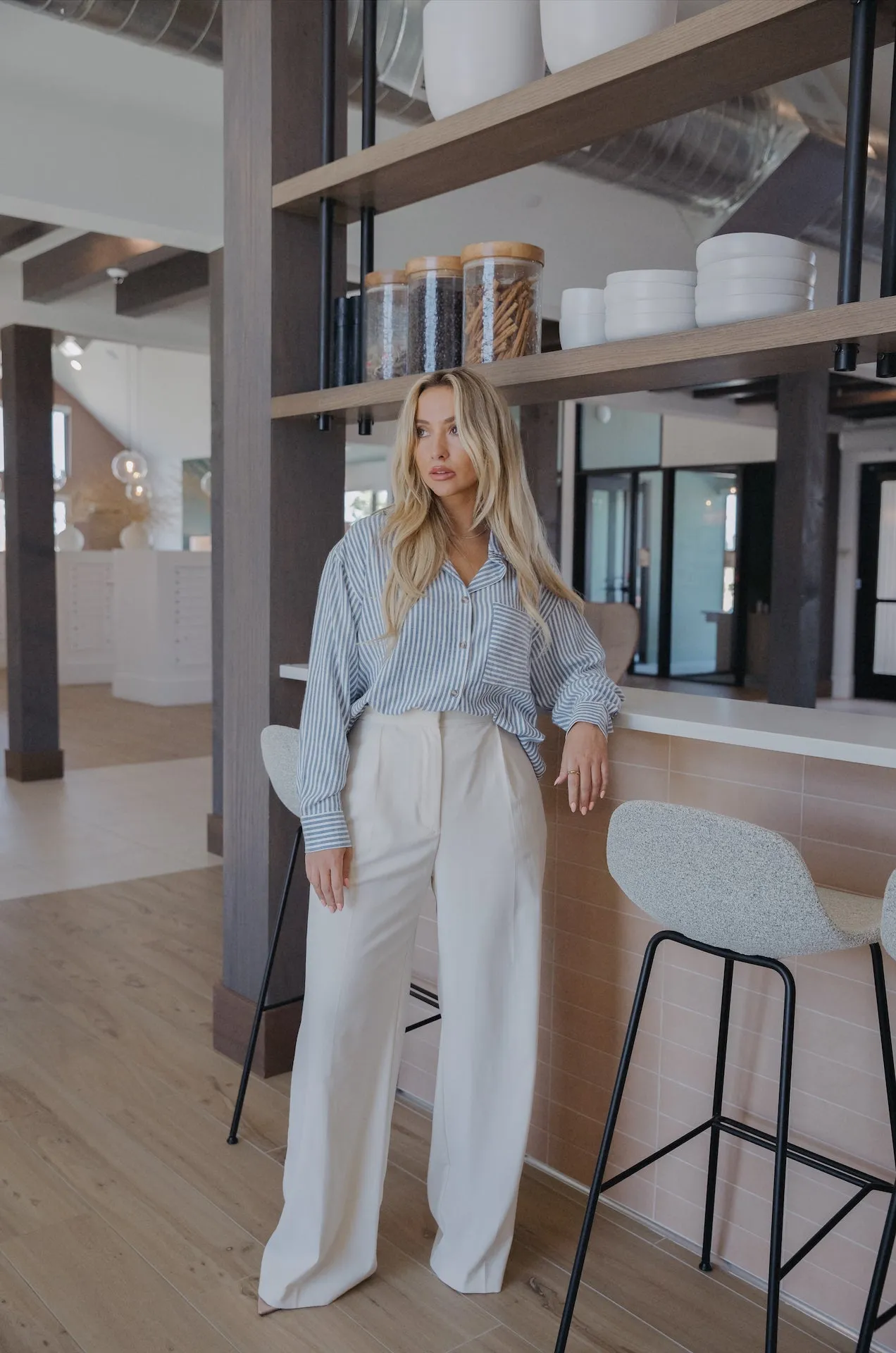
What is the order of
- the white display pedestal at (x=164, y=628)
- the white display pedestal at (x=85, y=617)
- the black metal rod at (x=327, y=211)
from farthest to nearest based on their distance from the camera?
the white display pedestal at (x=85, y=617) < the white display pedestal at (x=164, y=628) < the black metal rod at (x=327, y=211)

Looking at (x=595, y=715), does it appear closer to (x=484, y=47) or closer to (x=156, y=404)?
(x=484, y=47)

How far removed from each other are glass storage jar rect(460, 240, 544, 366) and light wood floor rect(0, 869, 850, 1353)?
1.65 meters

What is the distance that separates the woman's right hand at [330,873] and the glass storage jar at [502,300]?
100 cm

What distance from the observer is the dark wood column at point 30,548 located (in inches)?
249

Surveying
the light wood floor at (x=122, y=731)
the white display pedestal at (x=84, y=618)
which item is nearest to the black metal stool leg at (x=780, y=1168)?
the light wood floor at (x=122, y=731)

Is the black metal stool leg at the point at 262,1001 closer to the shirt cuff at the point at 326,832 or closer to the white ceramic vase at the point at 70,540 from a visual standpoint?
the shirt cuff at the point at 326,832

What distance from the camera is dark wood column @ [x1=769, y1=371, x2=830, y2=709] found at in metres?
6.23

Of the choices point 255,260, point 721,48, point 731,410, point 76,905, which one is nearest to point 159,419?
point 731,410

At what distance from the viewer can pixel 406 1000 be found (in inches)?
78.7

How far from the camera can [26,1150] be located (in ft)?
7.98

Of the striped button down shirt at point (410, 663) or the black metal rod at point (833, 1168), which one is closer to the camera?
the black metal rod at point (833, 1168)

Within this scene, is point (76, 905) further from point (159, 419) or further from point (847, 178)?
point (159, 419)

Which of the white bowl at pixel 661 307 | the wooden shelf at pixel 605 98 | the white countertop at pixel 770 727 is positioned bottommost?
the white countertop at pixel 770 727

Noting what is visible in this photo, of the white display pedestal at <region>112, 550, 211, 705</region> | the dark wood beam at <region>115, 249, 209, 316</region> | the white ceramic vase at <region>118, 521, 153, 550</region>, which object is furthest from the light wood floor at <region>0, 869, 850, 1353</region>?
the white ceramic vase at <region>118, 521, 153, 550</region>
